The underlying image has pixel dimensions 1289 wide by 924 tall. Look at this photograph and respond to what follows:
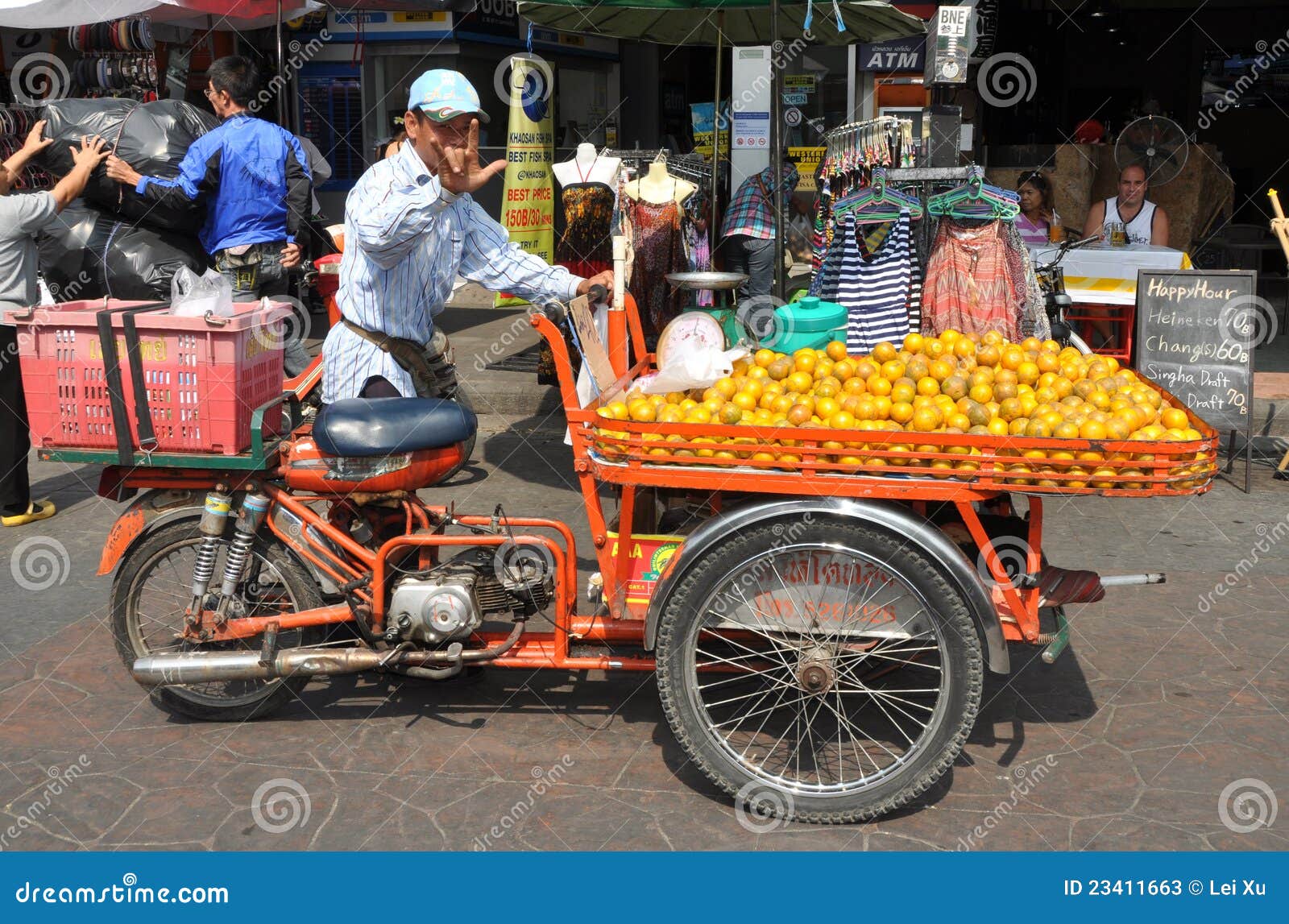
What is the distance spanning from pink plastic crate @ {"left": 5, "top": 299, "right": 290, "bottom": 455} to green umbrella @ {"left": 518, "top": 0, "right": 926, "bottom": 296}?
164 inches

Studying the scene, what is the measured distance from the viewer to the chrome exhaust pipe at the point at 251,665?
3.66 meters

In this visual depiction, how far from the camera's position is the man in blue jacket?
6453mm

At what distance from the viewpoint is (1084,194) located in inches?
457

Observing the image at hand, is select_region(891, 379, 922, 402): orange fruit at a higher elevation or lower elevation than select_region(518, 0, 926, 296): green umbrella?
lower

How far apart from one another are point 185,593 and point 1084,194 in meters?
9.93

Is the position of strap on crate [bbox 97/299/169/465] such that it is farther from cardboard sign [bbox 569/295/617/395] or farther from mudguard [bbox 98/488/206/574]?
cardboard sign [bbox 569/295/617/395]

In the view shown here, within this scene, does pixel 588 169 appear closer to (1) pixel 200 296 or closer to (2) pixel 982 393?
(1) pixel 200 296

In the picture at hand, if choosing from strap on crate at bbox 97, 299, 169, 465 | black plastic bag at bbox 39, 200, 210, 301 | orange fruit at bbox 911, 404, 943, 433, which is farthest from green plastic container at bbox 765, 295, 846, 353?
black plastic bag at bbox 39, 200, 210, 301

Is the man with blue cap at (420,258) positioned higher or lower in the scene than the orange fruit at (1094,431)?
higher

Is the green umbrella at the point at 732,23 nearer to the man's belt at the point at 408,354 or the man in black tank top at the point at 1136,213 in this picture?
the man in black tank top at the point at 1136,213

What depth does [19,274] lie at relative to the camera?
19.2 feet

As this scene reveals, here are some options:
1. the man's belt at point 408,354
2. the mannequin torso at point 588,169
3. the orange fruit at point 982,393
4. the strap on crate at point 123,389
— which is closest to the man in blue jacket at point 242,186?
the mannequin torso at point 588,169

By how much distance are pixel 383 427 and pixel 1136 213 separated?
6.79m

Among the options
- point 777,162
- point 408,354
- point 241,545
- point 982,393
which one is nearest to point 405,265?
point 408,354
